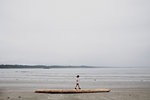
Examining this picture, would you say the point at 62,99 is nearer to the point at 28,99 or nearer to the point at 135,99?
the point at 28,99

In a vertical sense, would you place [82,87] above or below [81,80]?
above

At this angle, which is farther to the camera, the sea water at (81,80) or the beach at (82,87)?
the sea water at (81,80)

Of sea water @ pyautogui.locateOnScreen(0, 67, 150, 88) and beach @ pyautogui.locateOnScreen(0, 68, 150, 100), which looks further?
sea water @ pyautogui.locateOnScreen(0, 67, 150, 88)

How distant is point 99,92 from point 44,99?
229 inches

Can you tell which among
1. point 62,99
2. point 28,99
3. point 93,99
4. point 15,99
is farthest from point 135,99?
point 15,99

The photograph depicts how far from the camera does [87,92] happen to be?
14.2 metres

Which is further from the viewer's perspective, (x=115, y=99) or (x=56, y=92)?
(x=56, y=92)

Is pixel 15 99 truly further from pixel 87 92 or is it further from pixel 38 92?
pixel 87 92

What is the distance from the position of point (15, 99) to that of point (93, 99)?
6.03 m

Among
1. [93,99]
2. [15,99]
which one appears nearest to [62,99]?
[93,99]

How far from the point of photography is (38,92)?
14.3 meters

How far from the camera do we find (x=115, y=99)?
11219mm

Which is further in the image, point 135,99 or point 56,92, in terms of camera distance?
point 56,92

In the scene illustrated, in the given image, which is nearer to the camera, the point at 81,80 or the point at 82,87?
the point at 82,87
